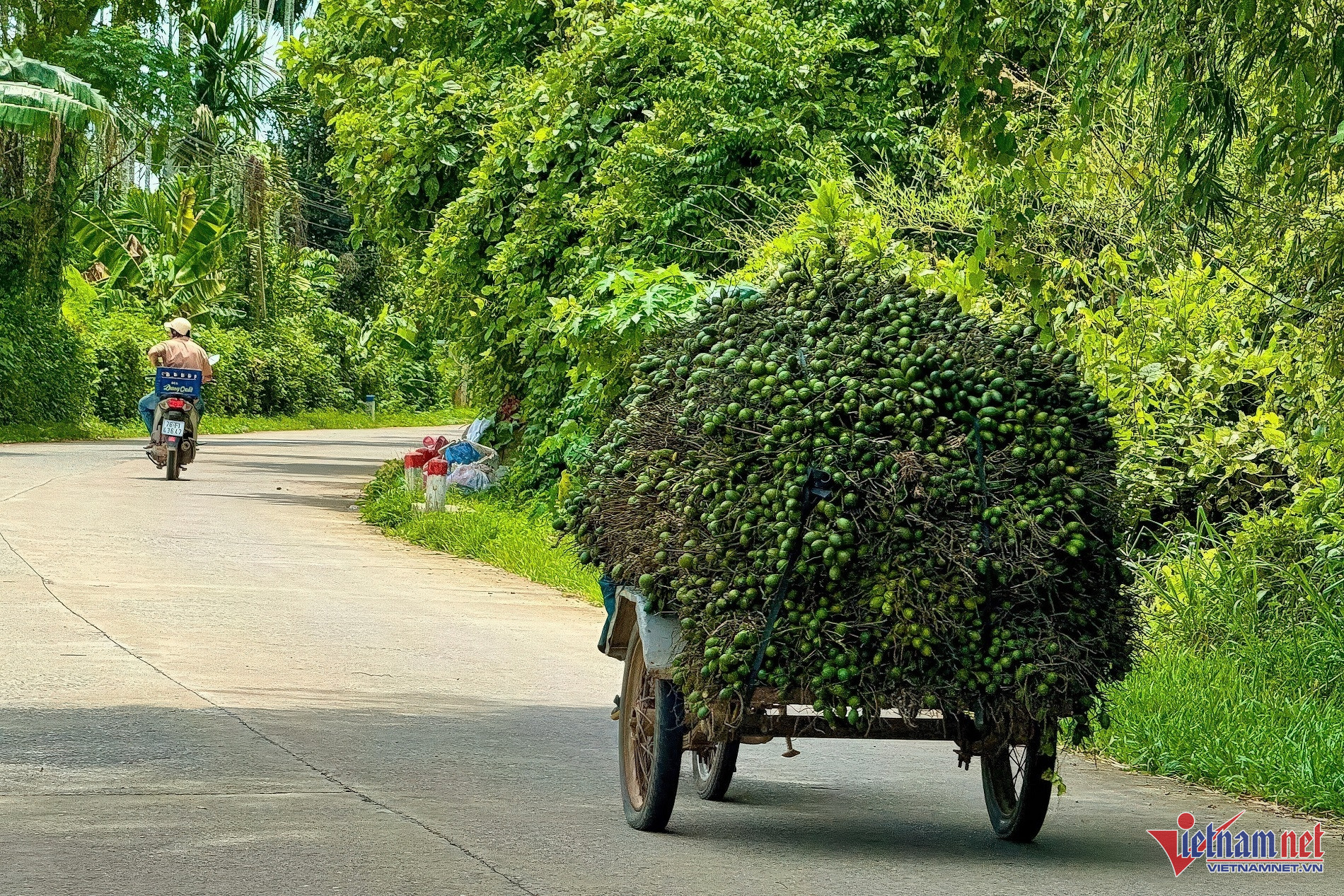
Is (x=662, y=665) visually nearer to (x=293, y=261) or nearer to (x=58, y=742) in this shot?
(x=58, y=742)

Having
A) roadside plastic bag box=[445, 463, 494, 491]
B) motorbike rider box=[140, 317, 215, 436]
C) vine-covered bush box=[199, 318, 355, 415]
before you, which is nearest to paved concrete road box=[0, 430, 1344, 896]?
roadside plastic bag box=[445, 463, 494, 491]

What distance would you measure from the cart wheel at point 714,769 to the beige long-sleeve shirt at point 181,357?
17096 mm

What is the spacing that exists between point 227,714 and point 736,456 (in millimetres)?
3567

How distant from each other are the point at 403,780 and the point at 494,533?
9.98m

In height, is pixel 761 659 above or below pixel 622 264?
below

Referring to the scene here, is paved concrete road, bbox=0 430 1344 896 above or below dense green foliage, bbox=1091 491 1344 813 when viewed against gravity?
below

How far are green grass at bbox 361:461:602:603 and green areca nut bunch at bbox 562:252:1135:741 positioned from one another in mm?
7199

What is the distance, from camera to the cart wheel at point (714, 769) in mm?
6688

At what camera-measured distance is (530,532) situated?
16.5 metres

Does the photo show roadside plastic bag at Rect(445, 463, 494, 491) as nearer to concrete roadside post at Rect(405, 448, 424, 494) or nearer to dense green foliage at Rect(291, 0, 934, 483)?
concrete roadside post at Rect(405, 448, 424, 494)

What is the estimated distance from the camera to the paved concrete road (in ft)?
18.2

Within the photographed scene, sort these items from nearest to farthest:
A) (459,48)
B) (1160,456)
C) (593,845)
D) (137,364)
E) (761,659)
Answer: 1. (761,659)
2. (593,845)
3. (1160,456)
4. (459,48)
5. (137,364)

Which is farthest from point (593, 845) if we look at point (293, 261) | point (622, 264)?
point (293, 261)

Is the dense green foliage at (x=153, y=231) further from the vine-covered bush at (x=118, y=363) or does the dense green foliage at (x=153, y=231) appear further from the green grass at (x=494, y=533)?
the green grass at (x=494, y=533)
